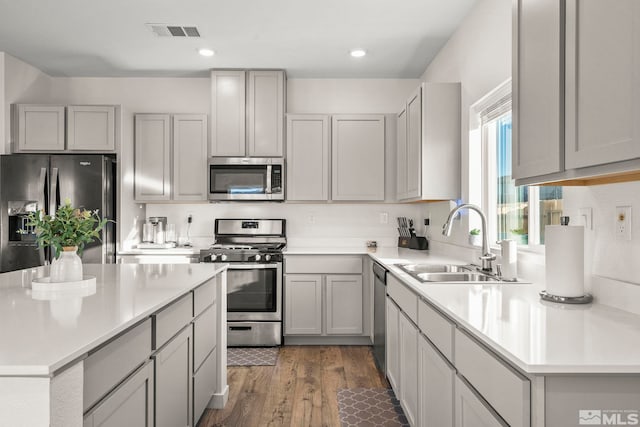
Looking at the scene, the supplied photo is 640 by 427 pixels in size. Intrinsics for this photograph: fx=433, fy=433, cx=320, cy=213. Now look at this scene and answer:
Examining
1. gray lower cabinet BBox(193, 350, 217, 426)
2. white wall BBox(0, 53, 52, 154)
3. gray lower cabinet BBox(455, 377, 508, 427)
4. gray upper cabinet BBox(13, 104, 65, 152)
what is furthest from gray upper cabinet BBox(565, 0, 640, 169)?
white wall BBox(0, 53, 52, 154)

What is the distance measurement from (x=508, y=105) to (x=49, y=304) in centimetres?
255

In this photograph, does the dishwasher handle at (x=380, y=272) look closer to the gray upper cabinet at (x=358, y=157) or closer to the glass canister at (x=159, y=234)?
the gray upper cabinet at (x=358, y=157)

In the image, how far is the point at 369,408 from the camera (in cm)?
272

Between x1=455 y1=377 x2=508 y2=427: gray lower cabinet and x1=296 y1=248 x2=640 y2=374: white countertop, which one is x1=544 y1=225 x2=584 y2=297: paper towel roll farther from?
x1=455 y1=377 x2=508 y2=427: gray lower cabinet

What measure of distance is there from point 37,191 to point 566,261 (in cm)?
408

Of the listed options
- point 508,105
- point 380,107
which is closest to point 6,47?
point 380,107

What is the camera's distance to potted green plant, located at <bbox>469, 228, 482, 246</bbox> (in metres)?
2.99

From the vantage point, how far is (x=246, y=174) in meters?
4.25

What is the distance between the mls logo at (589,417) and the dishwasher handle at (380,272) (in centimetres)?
207

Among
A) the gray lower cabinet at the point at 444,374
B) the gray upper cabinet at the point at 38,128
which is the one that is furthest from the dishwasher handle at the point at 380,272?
the gray upper cabinet at the point at 38,128

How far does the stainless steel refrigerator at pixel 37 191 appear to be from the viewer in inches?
150

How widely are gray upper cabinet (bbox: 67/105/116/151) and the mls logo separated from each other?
412 centimetres

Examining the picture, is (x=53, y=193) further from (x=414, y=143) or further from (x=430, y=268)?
(x=430, y=268)

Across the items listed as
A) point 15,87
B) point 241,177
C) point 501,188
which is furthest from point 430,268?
point 15,87
